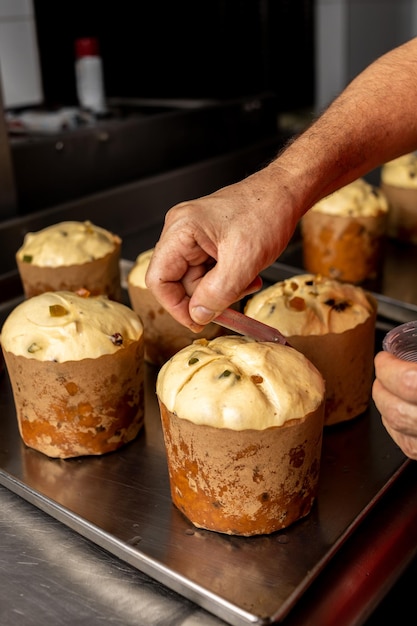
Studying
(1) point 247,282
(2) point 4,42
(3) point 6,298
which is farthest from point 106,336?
(2) point 4,42

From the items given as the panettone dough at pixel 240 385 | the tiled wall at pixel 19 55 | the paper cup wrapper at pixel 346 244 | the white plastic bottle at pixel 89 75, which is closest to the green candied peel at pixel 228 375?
the panettone dough at pixel 240 385

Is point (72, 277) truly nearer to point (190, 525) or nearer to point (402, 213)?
point (190, 525)

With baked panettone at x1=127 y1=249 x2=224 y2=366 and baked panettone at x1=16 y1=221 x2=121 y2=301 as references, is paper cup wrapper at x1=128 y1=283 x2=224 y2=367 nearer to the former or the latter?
baked panettone at x1=127 y1=249 x2=224 y2=366

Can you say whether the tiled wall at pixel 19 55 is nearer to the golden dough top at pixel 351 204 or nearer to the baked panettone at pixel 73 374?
the golden dough top at pixel 351 204

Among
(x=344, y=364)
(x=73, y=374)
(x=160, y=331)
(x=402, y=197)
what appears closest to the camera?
(x=73, y=374)

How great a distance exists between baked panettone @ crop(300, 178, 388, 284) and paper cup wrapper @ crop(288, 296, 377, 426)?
70 centimetres

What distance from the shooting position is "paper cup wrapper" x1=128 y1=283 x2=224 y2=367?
1913mm

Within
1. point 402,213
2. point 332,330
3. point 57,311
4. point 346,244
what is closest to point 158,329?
point 57,311

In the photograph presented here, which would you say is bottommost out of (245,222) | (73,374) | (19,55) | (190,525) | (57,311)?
(190,525)

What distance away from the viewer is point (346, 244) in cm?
240

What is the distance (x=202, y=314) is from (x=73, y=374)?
0.37m

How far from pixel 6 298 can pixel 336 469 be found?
132cm

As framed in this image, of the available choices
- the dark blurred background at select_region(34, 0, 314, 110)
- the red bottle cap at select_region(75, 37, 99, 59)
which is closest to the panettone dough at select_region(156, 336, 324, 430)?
→ the red bottle cap at select_region(75, 37, 99, 59)

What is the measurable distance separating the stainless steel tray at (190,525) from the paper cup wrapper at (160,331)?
0.25m
